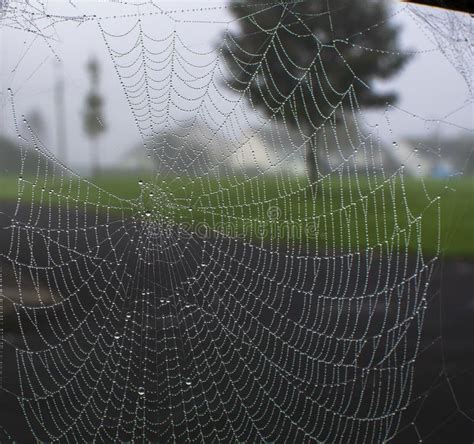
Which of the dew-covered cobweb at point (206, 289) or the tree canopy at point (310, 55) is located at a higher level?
the tree canopy at point (310, 55)

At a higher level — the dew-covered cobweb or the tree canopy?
the tree canopy

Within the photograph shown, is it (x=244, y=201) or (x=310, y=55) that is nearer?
(x=244, y=201)

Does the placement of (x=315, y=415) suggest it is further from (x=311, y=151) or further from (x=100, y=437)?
(x=311, y=151)

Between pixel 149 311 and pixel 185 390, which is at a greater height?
pixel 149 311

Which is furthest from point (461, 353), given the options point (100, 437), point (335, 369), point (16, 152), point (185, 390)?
point (16, 152)

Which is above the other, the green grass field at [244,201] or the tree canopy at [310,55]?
the tree canopy at [310,55]

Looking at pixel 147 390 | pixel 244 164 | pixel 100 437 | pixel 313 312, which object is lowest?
pixel 100 437

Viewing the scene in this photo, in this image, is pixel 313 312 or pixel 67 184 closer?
pixel 67 184

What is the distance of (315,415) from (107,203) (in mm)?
1195

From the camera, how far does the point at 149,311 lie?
3.19m

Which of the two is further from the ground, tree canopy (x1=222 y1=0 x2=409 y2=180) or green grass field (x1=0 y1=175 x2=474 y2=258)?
tree canopy (x1=222 y1=0 x2=409 y2=180)

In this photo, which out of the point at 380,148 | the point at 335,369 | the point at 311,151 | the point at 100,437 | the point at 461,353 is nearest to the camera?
the point at 380,148

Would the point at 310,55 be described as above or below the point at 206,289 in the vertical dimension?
above

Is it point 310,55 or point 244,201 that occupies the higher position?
point 310,55
